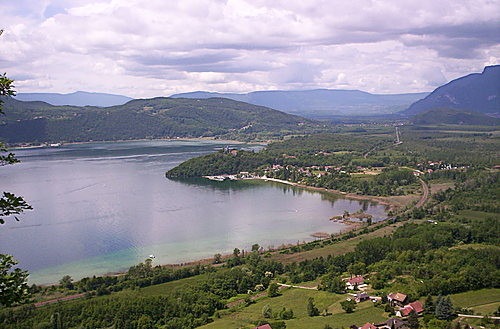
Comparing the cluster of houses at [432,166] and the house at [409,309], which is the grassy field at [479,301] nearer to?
the house at [409,309]

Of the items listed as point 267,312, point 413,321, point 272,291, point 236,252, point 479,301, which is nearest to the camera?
point 413,321

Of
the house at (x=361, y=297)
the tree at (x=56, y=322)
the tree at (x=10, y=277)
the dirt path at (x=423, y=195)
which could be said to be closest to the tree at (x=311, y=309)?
the house at (x=361, y=297)

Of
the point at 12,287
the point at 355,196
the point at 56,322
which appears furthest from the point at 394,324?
the point at 355,196

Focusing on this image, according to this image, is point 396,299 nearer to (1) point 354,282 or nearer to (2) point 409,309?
(2) point 409,309

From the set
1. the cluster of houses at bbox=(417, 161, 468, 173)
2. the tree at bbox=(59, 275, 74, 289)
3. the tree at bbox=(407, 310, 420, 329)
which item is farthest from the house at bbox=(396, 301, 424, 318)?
the cluster of houses at bbox=(417, 161, 468, 173)

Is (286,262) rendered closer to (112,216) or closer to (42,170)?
(112,216)

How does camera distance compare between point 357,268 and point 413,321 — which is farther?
point 357,268

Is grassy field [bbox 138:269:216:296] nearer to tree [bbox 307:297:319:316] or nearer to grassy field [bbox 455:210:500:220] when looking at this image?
tree [bbox 307:297:319:316]
